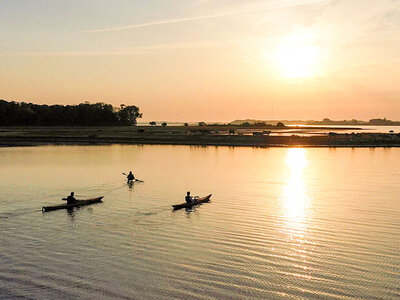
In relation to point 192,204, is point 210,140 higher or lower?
higher

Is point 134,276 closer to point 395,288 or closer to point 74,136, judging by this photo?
point 395,288

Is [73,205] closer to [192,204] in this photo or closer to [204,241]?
[192,204]

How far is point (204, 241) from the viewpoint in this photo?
2858cm

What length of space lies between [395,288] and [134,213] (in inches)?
926

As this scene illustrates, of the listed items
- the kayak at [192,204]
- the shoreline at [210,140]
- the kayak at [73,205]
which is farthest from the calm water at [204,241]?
the shoreline at [210,140]

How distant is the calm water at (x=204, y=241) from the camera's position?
2084 centimetres

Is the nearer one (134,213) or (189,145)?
(134,213)

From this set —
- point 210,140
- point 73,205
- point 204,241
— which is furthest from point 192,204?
point 210,140

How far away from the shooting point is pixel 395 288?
813 inches

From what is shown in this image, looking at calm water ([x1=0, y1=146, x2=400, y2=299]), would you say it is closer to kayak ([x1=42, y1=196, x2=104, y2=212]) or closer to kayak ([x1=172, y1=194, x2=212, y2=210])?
kayak ([x1=172, y1=194, x2=212, y2=210])

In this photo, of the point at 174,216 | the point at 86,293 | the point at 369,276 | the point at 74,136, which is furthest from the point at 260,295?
the point at 74,136

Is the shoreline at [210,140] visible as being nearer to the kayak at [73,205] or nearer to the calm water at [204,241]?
the calm water at [204,241]

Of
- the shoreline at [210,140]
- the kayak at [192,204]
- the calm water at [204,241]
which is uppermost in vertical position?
the shoreline at [210,140]

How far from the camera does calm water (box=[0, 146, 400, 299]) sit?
20844 mm
